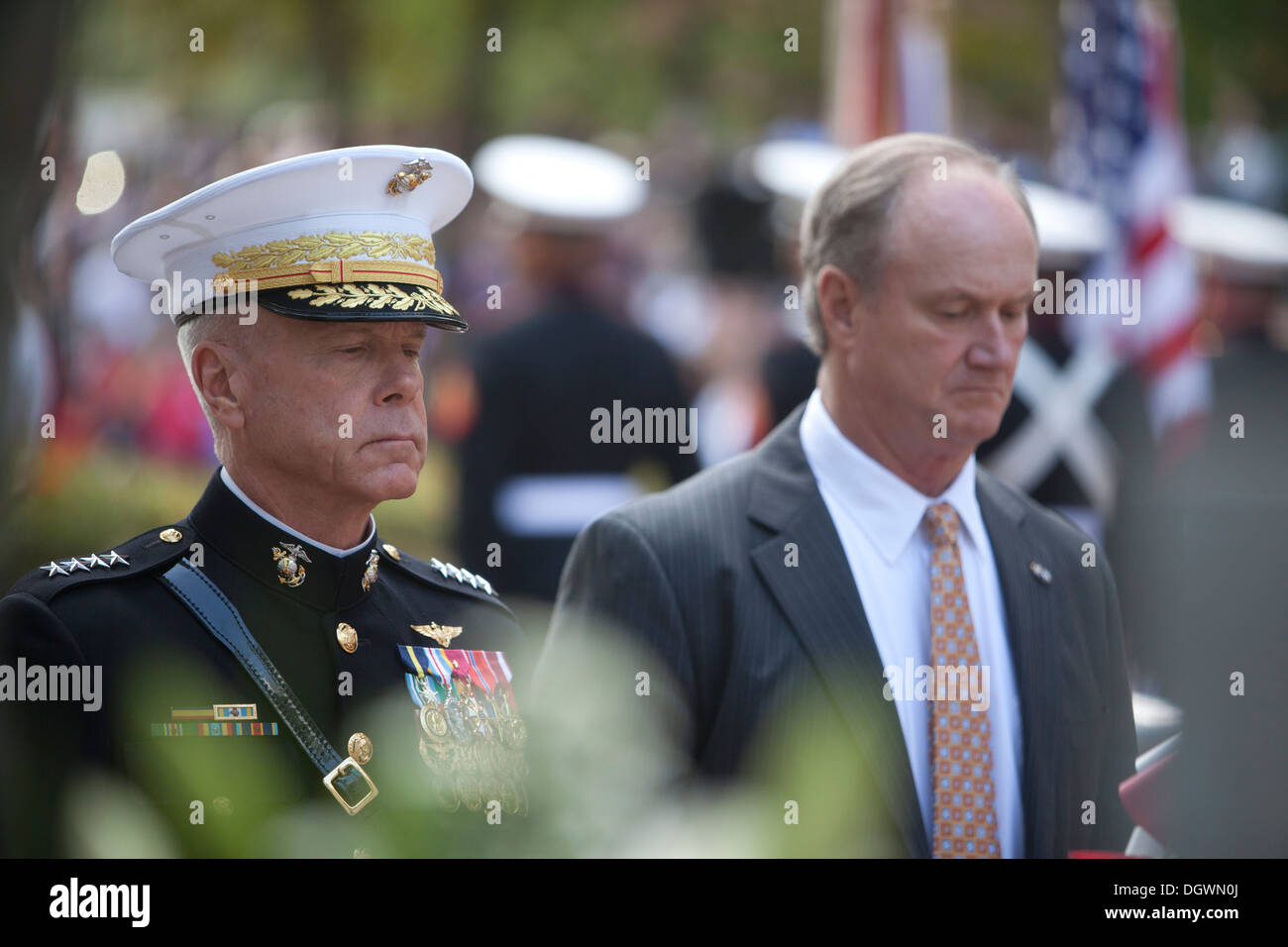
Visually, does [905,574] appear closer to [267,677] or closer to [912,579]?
[912,579]

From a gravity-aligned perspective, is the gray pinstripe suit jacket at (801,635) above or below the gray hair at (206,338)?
below

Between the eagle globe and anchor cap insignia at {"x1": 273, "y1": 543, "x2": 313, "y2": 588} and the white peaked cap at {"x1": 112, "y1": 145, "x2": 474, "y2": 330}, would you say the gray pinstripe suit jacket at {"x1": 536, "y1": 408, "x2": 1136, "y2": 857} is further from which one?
the white peaked cap at {"x1": 112, "y1": 145, "x2": 474, "y2": 330}

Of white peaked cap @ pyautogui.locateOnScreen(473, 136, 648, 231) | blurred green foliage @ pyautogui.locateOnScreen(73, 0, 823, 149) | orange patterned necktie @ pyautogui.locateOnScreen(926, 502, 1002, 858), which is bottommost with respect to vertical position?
orange patterned necktie @ pyautogui.locateOnScreen(926, 502, 1002, 858)

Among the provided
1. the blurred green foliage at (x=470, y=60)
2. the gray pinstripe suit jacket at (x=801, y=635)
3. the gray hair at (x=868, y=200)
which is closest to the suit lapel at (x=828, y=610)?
the gray pinstripe suit jacket at (x=801, y=635)

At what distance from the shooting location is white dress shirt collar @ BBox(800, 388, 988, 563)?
2.99 m

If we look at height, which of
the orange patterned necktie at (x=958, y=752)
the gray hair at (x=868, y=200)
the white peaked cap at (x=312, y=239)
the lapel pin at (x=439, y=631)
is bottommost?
the orange patterned necktie at (x=958, y=752)

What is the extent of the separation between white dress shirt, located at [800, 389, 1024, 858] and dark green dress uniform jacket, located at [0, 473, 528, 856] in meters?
0.71

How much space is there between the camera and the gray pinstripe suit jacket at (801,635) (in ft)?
8.95

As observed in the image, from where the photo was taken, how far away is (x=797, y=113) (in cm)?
2031

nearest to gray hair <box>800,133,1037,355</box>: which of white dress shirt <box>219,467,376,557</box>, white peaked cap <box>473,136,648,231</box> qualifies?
white dress shirt <box>219,467,376,557</box>

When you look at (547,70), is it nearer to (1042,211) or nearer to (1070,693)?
(1042,211)

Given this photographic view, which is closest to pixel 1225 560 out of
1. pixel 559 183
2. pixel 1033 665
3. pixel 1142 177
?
pixel 1033 665

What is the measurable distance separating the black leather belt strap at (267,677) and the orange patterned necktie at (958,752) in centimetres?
104

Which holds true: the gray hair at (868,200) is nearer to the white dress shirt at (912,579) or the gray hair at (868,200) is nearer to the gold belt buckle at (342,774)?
the white dress shirt at (912,579)
